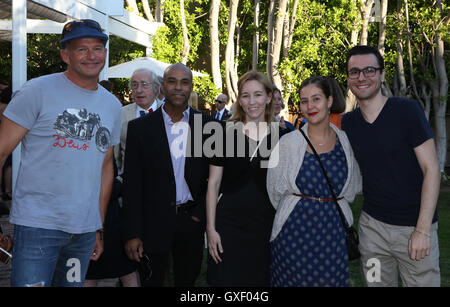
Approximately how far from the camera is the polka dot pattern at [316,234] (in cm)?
345

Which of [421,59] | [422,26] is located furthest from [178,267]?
[421,59]

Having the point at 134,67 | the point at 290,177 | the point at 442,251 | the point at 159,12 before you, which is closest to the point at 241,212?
the point at 290,177

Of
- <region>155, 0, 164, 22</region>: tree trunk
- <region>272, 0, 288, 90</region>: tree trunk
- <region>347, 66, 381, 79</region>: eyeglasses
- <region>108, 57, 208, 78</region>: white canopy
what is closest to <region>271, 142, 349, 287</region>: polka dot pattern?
<region>347, 66, 381, 79</region>: eyeglasses

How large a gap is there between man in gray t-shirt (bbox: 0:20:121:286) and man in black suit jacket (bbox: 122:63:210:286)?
72cm

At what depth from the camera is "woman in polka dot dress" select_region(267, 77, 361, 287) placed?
345 cm

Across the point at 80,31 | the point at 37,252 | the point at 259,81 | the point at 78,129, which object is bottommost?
the point at 37,252

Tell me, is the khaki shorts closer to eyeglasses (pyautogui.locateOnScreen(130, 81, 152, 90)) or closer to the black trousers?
the black trousers

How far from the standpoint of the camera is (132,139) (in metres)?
3.96

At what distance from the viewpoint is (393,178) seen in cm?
342

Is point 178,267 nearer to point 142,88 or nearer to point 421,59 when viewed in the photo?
point 142,88

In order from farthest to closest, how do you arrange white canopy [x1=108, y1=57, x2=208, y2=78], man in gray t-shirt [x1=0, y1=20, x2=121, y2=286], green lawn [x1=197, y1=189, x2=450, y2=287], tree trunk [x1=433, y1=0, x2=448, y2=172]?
tree trunk [x1=433, y1=0, x2=448, y2=172]
white canopy [x1=108, y1=57, x2=208, y2=78]
green lawn [x1=197, y1=189, x2=450, y2=287]
man in gray t-shirt [x1=0, y1=20, x2=121, y2=286]

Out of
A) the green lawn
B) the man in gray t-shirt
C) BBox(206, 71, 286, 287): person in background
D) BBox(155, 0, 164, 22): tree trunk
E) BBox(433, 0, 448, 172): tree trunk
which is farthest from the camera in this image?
BBox(155, 0, 164, 22): tree trunk

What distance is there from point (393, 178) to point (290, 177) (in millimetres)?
674

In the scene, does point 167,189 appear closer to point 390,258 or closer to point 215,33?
point 390,258
